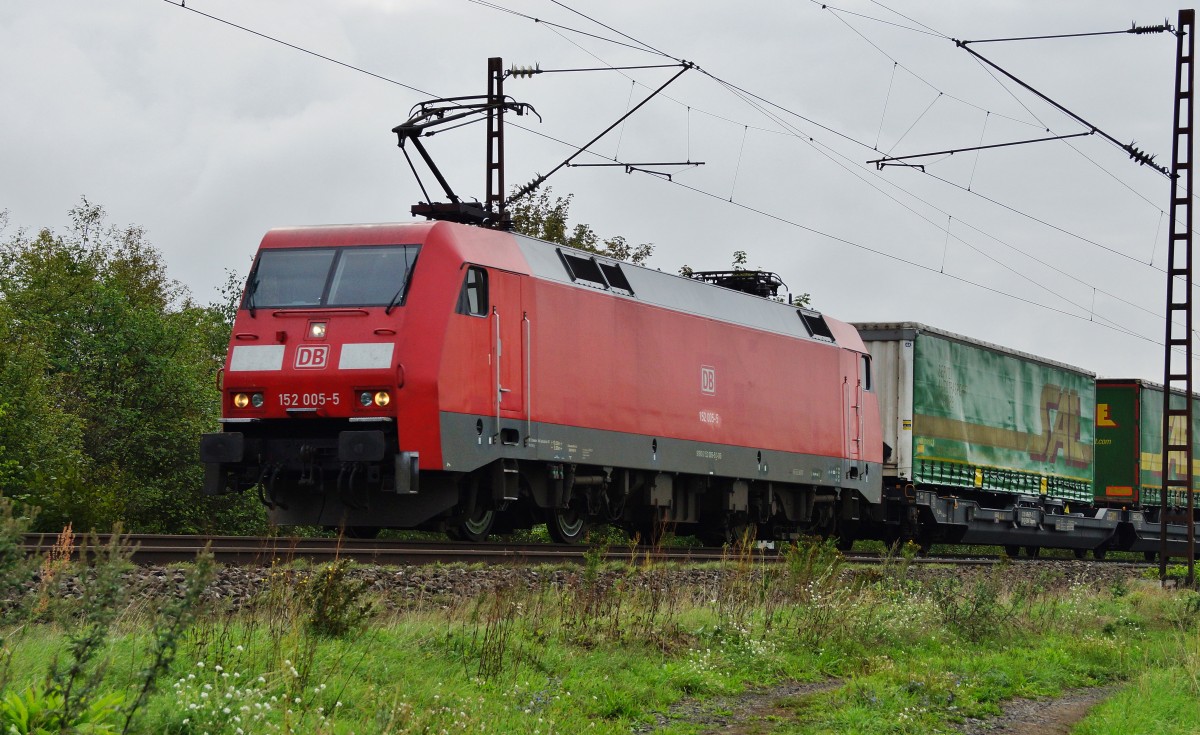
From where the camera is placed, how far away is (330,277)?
613 inches

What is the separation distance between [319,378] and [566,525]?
4.87 meters

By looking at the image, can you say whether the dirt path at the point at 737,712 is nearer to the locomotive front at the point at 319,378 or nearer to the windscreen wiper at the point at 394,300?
the locomotive front at the point at 319,378

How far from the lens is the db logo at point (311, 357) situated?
15086 mm

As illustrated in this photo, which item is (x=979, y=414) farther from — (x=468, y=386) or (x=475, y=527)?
(x=468, y=386)

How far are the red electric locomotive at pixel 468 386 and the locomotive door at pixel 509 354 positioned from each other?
0.9 inches

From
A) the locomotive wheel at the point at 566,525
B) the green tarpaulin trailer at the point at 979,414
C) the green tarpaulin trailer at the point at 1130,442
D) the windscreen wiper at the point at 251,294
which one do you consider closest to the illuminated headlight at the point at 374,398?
the windscreen wiper at the point at 251,294

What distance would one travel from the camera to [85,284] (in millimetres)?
64750

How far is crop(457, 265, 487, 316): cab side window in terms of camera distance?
1533 cm

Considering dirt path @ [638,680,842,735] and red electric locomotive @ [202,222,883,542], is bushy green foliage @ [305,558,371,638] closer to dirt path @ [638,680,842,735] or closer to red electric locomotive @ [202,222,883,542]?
dirt path @ [638,680,842,735]

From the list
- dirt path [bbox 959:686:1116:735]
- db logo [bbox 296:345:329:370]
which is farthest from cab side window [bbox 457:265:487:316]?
dirt path [bbox 959:686:1116:735]

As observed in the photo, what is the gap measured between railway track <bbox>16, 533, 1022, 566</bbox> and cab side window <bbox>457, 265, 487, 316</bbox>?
2.58 meters

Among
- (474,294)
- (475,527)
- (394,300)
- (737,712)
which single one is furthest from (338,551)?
(475,527)

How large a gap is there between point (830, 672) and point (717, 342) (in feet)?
31.7

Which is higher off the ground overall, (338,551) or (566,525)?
(338,551)
